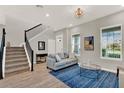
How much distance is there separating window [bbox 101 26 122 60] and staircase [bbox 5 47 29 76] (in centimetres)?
404

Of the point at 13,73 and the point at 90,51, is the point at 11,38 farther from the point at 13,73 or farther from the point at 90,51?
the point at 90,51

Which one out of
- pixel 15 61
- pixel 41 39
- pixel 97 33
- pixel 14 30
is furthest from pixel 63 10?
pixel 14 30

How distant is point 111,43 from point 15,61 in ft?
15.7

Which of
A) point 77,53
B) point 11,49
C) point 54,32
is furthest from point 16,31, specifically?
point 77,53

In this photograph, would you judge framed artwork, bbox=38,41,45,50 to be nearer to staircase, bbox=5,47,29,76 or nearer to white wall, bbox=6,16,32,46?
white wall, bbox=6,16,32,46

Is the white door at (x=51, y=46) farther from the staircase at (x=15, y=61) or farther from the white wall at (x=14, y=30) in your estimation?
the staircase at (x=15, y=61)

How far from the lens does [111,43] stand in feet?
17.5

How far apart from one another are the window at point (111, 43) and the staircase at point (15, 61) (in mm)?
4038

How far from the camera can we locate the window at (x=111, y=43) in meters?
5.00

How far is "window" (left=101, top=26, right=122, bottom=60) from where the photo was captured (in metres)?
5.00

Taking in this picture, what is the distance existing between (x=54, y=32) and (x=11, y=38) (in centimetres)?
382
